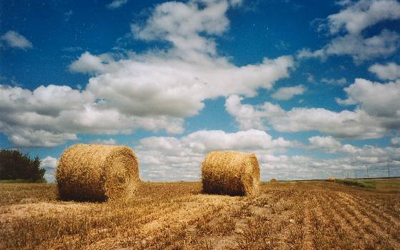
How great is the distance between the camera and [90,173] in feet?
37.3

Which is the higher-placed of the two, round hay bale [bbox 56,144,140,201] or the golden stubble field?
round hay bale [bbox 56,144,140,201]

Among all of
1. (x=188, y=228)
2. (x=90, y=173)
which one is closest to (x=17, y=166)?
(x=90, y=173)

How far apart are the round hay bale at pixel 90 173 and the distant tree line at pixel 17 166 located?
920 inches

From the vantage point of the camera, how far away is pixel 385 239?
6812 mm

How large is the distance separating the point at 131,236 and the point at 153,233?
0.47 meters

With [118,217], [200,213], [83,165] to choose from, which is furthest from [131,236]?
[83,165]

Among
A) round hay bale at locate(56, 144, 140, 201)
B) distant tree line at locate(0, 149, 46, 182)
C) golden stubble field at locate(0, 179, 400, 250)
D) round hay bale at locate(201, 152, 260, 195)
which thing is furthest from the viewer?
distant tree line at locate(0, 149, 46, 182)

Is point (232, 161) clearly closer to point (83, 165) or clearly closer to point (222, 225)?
point (83, 165)

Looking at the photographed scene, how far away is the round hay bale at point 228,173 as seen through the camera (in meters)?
15.0

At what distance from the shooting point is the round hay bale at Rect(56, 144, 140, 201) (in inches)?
448

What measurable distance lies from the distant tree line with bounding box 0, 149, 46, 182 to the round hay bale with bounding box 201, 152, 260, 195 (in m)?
23.4

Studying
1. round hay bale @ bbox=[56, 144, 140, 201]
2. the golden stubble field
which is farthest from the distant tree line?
the golden stubble field

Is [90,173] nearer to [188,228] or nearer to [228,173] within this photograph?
[188,228]

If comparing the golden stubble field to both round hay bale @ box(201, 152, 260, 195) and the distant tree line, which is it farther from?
the distant tree line
